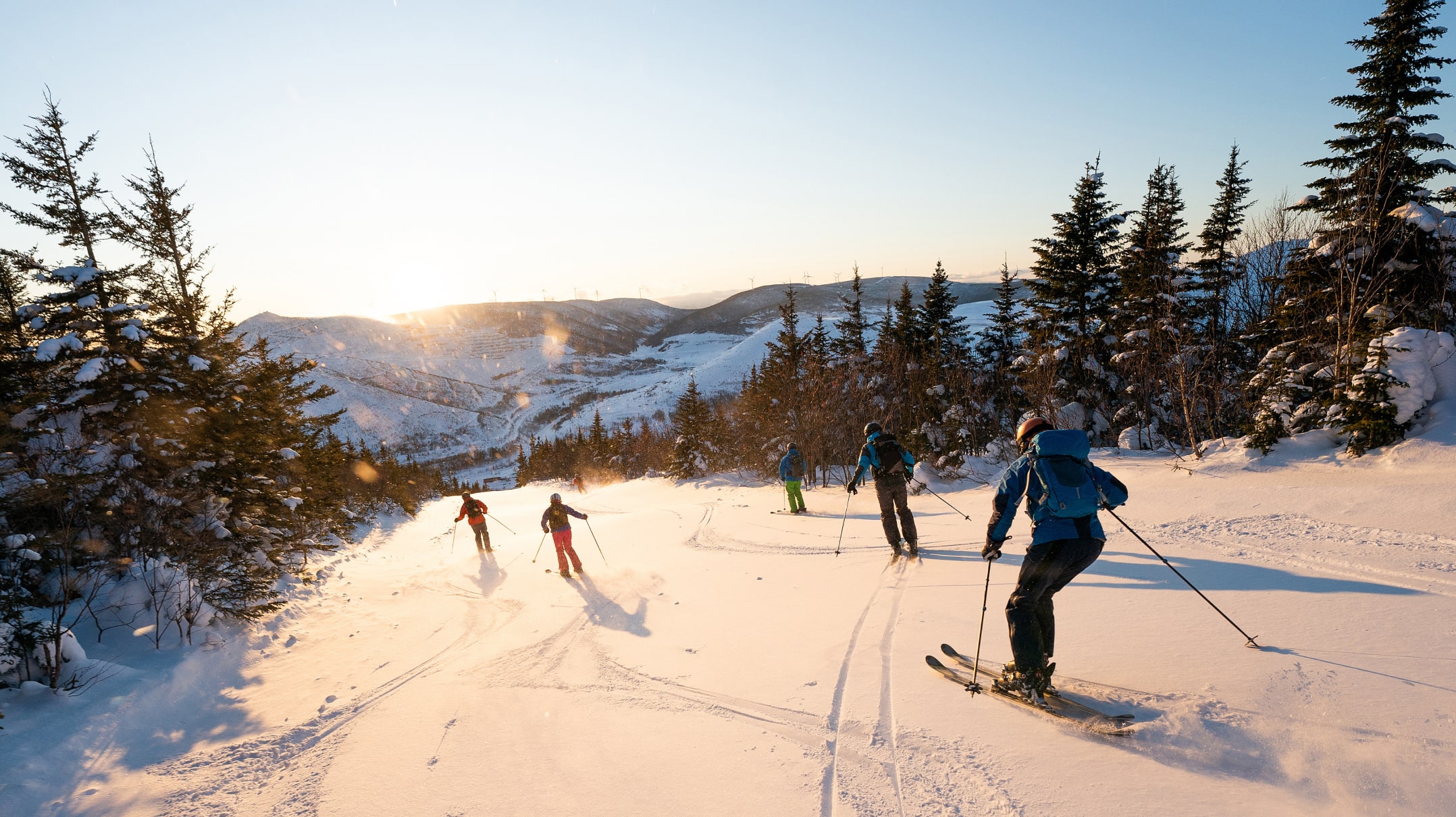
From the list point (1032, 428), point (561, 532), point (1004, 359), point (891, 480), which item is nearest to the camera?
point (1032, 428)

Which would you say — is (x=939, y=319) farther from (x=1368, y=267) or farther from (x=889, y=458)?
(x=889, y=458)

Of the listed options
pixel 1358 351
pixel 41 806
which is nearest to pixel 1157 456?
pixel 1358 351

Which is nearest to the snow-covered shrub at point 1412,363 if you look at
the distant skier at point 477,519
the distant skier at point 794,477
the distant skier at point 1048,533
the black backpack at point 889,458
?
the black backpack at point 889,458

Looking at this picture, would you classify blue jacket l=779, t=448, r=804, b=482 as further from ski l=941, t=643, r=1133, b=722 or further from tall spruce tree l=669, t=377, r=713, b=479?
tall spruce tree l=669, t=377, r=713, b=479

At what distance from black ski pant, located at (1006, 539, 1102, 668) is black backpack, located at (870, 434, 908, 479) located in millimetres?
4684

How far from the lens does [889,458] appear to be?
352 inches

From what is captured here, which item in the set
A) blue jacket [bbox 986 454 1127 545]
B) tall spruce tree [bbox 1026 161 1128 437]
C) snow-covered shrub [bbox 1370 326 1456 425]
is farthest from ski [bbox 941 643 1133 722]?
tall spruce tree [bbox 1026 161 1128 437]

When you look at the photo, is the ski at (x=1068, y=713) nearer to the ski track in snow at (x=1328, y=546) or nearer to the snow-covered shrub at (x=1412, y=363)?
the ski track in snow at (x=1328, y=546)

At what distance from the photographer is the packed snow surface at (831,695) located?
3.40m

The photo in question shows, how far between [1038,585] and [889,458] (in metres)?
4.86

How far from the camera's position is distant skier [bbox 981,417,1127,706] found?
4.03 m

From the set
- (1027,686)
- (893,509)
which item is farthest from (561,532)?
(1027,686)

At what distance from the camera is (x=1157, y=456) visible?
1427 cm

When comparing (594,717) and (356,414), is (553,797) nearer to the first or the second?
(594,717)
